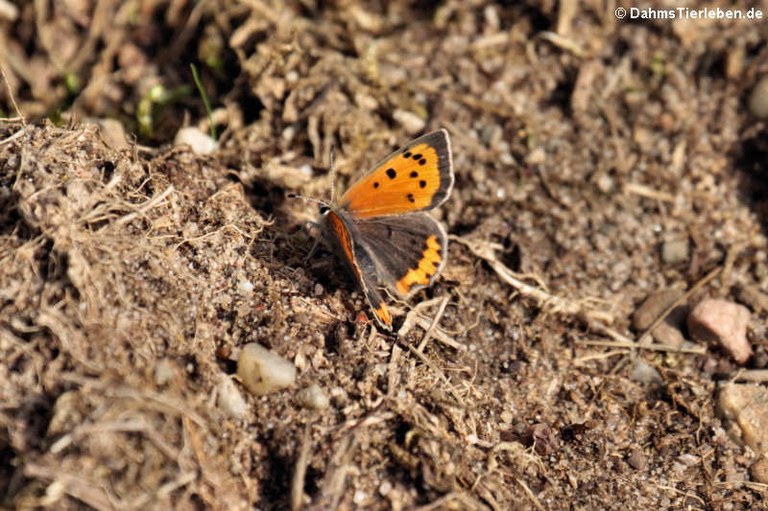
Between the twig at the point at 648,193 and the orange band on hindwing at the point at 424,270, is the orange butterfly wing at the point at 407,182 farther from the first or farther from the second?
the twig at the point at 648,193

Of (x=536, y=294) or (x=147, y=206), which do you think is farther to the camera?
(x=536, y=294)

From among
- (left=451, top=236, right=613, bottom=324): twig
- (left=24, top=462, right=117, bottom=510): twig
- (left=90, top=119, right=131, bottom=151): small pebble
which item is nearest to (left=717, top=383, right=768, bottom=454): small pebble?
(left=451, top=236, right=613, bottom=324): twig

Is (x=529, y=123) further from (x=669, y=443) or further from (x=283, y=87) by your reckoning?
A: (x=669, y=443)

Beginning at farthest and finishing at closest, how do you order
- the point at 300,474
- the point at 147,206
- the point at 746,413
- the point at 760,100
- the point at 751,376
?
the point at 760,100, the point at 751,376, the point at 746,413, the point at 147,206, the point at 300,474

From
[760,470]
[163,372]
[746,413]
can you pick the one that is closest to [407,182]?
[163,372]

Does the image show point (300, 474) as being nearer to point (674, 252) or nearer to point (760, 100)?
point (674, 252)

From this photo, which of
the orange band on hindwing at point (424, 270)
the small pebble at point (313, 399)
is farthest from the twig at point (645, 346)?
the small pebble at point (313, 399)

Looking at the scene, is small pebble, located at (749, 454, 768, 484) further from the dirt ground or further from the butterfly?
the butterfly
